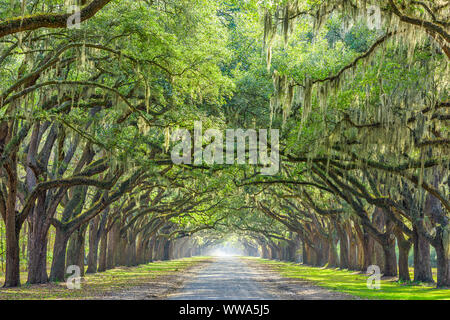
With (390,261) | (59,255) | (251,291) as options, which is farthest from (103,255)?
(251,291)

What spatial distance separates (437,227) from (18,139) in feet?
57.8

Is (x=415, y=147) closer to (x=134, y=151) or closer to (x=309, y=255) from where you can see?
(x=134, y=151)

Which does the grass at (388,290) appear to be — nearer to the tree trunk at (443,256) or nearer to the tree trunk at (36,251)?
the tree trunk at (443,256)

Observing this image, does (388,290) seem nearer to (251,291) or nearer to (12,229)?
(251,291)

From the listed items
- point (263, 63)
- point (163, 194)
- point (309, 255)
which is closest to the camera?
point (263, 63)

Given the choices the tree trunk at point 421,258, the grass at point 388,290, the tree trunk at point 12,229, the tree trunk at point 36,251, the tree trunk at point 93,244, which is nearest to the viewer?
the grass at point 388,290

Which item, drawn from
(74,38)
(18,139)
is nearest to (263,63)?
(74,38)

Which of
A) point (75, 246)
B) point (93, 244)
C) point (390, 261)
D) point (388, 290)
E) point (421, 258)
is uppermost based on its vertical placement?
point (75, 246)

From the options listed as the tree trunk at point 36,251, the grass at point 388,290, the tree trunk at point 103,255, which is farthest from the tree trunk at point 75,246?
the grass at point 388,290

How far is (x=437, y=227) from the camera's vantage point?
21.6 metres

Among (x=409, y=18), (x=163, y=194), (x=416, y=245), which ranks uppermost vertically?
(x=409, y=18)

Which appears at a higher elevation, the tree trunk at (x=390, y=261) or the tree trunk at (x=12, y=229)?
the tree trunk at (x=12, y=229)

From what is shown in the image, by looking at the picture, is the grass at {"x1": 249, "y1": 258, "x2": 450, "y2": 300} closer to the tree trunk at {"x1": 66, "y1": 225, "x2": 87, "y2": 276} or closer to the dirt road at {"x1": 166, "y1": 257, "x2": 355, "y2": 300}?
the dirt road at {"x1": 166, "y1": 257, "x2": 355, "y2": 300}
